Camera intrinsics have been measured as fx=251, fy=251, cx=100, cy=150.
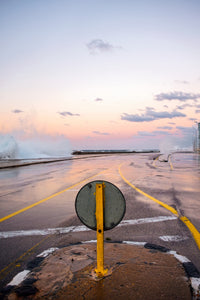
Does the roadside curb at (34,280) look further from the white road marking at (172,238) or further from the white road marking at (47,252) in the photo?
the white road marking at (172,238)

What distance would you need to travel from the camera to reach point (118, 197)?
3109 mm

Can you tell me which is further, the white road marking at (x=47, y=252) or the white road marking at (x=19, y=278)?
the white road marking at (x=47, y=252)

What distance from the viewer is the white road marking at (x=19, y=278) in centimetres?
303

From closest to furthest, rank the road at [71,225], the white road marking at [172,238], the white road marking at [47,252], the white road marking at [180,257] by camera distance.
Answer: the white road marking at [180,257], the white road marking at [47,252], the road at [71,225], the white road marking at [172,238]

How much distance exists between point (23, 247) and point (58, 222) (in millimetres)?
1508

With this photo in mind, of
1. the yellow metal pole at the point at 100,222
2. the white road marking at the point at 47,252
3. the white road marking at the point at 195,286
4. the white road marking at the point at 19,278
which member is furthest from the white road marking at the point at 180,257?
the white road marking at the point at 19,278

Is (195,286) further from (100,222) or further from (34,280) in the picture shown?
(34,280)

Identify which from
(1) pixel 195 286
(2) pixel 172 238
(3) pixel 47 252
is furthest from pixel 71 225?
(1) pixel 195 286

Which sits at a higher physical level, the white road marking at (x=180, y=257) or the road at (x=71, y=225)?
the white road marking at (x=180, y=257)

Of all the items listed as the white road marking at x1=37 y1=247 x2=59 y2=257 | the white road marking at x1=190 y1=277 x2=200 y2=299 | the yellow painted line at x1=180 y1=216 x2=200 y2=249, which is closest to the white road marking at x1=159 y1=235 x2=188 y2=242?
the yellow painted line at x1=180 y1=216 x2=200 y2=249

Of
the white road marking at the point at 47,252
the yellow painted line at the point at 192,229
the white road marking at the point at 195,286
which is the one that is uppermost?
the white road marking at the point at 47,252

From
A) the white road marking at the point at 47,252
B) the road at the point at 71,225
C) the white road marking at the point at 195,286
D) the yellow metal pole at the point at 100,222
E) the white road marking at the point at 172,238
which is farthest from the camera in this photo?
the white road marking at the point at 172,238

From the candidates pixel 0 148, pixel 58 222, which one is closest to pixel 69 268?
pixel 58 222

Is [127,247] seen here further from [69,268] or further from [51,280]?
[51,280]
